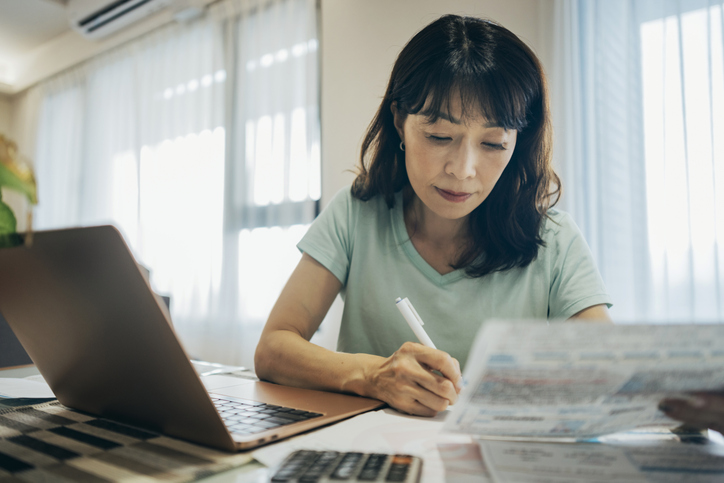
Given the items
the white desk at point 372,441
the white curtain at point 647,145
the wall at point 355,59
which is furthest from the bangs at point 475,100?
the wall at point 355,59

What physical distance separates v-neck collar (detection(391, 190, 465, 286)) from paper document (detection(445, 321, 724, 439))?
0.55 meters

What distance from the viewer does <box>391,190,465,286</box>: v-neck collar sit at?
3.32ft

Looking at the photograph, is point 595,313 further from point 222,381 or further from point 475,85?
point 222,381

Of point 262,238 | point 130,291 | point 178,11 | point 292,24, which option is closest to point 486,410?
point 130,291

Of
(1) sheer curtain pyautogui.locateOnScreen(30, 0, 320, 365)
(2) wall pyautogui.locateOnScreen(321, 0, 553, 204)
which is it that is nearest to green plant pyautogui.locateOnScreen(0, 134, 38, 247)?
(2) wall pyautogui.locateOnScreen(321, 0, 553, 204)

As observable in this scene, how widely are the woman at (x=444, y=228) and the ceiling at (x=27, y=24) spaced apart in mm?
3975

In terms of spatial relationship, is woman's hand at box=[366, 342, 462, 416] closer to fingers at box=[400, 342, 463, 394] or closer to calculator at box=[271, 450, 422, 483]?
fingers at box=[400, 342, 463, 394]

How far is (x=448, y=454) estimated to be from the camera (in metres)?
0.44

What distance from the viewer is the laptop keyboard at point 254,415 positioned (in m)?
0.50

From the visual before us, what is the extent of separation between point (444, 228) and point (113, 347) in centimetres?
Answer: 74

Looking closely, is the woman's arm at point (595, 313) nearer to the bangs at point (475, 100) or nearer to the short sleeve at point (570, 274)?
the short sleeve at point (570, 274)

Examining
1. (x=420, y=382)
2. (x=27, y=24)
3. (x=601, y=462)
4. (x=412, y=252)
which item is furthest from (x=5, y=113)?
(x=601, y=462)

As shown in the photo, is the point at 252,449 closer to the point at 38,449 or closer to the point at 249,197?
the point at 38,449

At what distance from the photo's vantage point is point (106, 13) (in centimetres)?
363
